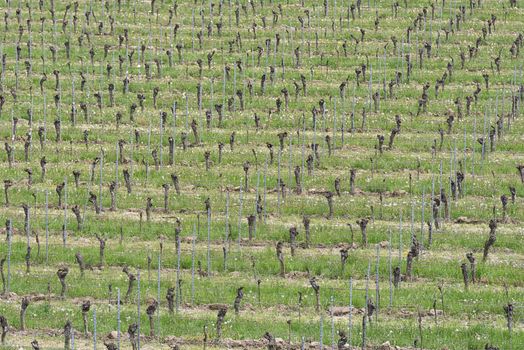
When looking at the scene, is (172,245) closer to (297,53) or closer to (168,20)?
(297,53)

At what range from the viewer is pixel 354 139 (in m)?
42.1

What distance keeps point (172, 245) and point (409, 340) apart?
7669 millimetres

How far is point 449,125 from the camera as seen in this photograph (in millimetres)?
42156

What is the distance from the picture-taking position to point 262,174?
130ft

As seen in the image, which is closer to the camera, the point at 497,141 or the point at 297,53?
the point at 497,141

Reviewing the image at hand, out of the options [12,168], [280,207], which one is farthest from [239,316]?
[12,168]

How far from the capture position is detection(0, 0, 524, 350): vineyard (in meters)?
30.5

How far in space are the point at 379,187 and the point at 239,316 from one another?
921 centimetres

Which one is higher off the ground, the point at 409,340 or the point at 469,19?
the point at 469,19

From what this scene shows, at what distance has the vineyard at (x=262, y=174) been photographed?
3055cm

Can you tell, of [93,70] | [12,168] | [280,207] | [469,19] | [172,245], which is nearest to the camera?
[172,245]

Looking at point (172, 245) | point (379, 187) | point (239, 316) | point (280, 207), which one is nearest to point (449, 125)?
point (379, 187)

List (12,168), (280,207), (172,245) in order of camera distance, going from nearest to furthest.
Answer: (172,245)
(280,207)
(12,168)

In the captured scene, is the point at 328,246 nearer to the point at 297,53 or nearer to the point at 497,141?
the point at 497,141
